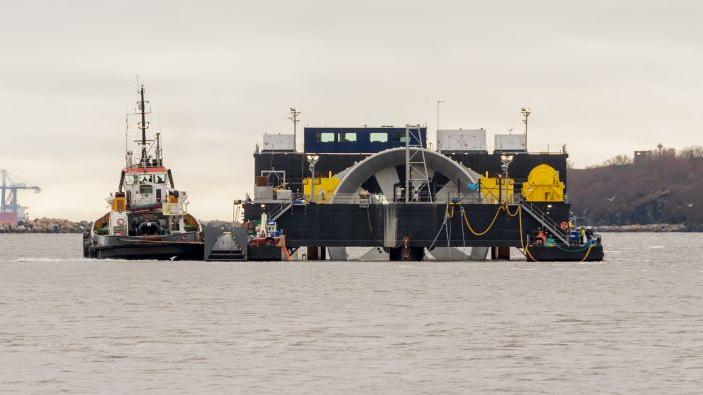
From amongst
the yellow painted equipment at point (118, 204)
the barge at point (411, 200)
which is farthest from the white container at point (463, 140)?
the yellow painted equipment at point (118, 204)

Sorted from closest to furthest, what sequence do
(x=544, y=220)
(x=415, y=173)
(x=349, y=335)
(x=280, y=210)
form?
(x=349, y=335) < (x=544, y=220) < (x=280, y=210) < (x=415, y=173)

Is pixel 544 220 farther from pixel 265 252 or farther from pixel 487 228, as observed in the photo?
pixel 265 252

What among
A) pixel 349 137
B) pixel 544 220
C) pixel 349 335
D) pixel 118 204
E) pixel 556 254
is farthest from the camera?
pixel 349 137

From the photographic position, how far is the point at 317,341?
1656 inches

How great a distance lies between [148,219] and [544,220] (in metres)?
30.7

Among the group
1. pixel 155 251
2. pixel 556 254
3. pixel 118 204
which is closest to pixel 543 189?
pixel 556 254

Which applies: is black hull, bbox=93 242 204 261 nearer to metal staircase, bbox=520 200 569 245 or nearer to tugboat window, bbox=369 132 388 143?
tugboat window, bbox=369 132 388 143

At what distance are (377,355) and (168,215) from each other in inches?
2638

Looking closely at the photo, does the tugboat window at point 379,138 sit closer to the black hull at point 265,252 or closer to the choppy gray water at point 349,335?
the black hull at point 265,252

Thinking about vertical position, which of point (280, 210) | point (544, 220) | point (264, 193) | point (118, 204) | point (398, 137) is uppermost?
point (398, 137)

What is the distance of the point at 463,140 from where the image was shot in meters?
121

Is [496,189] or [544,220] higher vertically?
[496,189]

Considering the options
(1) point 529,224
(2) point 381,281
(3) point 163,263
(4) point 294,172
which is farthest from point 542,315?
(4) point 294,172

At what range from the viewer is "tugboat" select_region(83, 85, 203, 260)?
10175 centimetres
